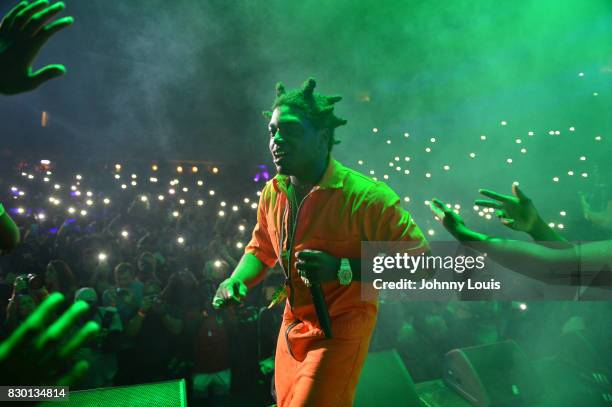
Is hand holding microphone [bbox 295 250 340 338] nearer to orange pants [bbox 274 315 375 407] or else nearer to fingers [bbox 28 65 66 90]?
orange pants [bbox 274 315 375 407]

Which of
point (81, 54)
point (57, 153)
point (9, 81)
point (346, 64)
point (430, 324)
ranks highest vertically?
point (57, 153)

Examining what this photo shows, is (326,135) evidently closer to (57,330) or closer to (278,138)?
(278,138)

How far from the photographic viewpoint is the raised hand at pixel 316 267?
2016 mm

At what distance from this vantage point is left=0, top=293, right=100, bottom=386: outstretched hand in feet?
3.33

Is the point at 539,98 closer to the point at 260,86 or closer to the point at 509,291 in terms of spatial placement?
the point at 509,291

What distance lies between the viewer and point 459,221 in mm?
1890

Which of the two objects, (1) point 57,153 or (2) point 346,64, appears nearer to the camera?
(2) point 346,64

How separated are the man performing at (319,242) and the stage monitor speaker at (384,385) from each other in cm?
175

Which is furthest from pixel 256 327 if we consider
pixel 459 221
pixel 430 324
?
pixel 459 221

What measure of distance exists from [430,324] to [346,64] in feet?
24.3

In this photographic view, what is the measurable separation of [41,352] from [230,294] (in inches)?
48.4

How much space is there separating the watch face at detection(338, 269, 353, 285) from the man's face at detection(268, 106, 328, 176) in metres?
0.76

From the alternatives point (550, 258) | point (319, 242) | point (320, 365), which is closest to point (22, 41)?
point (319, 242)

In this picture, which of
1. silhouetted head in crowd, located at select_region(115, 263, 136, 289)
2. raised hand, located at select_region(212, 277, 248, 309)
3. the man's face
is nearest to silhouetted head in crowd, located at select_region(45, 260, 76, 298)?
silhouetted head in crowd, located at select_region(115, 263, 136, 289)
